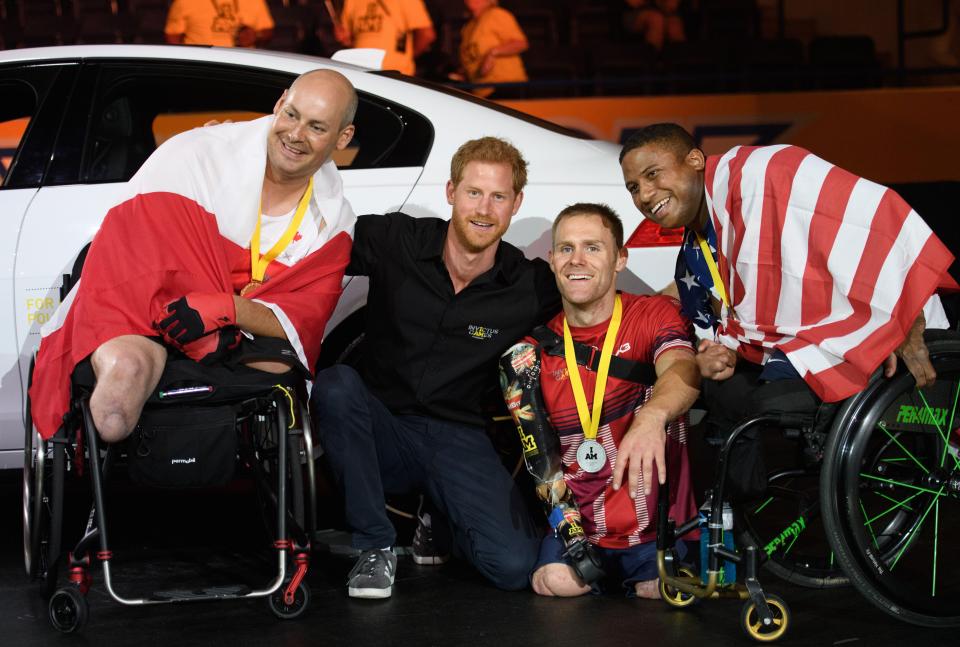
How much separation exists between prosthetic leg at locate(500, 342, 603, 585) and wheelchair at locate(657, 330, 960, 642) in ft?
0.84

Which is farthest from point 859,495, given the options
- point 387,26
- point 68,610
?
point 387,26

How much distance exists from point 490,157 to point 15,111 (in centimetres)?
172

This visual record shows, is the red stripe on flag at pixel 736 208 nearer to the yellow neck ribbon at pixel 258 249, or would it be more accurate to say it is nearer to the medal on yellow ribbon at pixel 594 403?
the medal on yellow ribbon at pixel 594 403

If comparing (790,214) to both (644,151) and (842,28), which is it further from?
(842,28)

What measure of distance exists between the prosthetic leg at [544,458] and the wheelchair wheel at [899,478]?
691 mm

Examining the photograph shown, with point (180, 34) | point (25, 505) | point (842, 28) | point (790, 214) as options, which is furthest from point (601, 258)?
point (842, 28)

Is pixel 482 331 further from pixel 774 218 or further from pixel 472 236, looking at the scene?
pixel 774 218

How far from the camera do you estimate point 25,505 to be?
9.86ft

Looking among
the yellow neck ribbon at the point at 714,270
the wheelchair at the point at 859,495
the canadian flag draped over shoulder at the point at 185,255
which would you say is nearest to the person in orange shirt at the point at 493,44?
the canadian flag draped over shoulder at the point at 185,255

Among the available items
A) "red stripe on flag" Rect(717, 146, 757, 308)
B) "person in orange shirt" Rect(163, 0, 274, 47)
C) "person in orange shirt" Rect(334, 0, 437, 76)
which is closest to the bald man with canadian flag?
"red stripe on flag" Rect(717, 146, 757, 308)

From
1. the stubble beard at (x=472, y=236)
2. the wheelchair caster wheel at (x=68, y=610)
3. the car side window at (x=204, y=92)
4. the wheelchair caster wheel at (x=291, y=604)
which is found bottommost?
the wheelchair caster wheel at (x=291, y=604)

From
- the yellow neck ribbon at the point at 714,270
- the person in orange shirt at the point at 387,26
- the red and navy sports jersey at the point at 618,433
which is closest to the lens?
the yellow neck ribbon at the point at 714,270

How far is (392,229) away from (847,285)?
4.29 ft

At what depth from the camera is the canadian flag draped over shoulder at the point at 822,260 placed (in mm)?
2816
